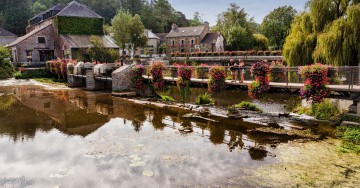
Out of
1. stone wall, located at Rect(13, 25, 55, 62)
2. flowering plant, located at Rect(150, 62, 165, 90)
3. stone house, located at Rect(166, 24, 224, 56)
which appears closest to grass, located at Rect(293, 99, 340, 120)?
flowering plant, located at Rect(150, 62, 165, 90)

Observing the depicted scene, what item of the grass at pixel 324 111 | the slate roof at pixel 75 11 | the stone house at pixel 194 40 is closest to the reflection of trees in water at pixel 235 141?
the grass at pixel 324 111

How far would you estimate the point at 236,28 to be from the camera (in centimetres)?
5534

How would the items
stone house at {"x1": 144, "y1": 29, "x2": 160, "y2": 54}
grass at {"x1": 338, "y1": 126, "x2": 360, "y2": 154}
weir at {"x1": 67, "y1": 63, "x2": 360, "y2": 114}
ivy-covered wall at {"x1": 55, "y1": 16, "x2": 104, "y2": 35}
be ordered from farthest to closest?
stone house at {"x1": 144, "y1": 29, "x2": 160, "y2": 54} < ivy-covered wall at {"x1": 55, "y1": 16, "x2": 104, "y2": 35} < weir at {"x1": 67, "y1": 63, "x2": 360, "y2": 114} < grass at {"x1": 338, "y1": 126, "x2": 360, "y2": 154}

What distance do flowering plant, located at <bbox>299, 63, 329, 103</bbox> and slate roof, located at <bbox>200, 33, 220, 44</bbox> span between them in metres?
48.4

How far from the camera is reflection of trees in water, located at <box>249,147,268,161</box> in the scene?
9.62 meters

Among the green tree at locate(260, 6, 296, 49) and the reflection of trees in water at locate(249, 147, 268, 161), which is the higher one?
the green tree at locate(260, 6, 296, 49)

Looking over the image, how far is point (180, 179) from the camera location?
8.12 metres

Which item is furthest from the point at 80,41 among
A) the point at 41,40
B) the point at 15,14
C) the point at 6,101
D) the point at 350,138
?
the point at 350,138

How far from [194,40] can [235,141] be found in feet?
171

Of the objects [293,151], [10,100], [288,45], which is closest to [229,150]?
[293,151]

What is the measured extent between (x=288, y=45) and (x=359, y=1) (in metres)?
4.65

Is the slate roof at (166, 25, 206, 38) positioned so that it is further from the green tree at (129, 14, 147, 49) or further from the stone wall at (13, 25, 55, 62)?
the stone wall at (13, 25, 55, 62)

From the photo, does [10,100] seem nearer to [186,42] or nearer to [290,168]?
[290,168]

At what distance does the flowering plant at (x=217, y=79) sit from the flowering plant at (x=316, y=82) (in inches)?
179
